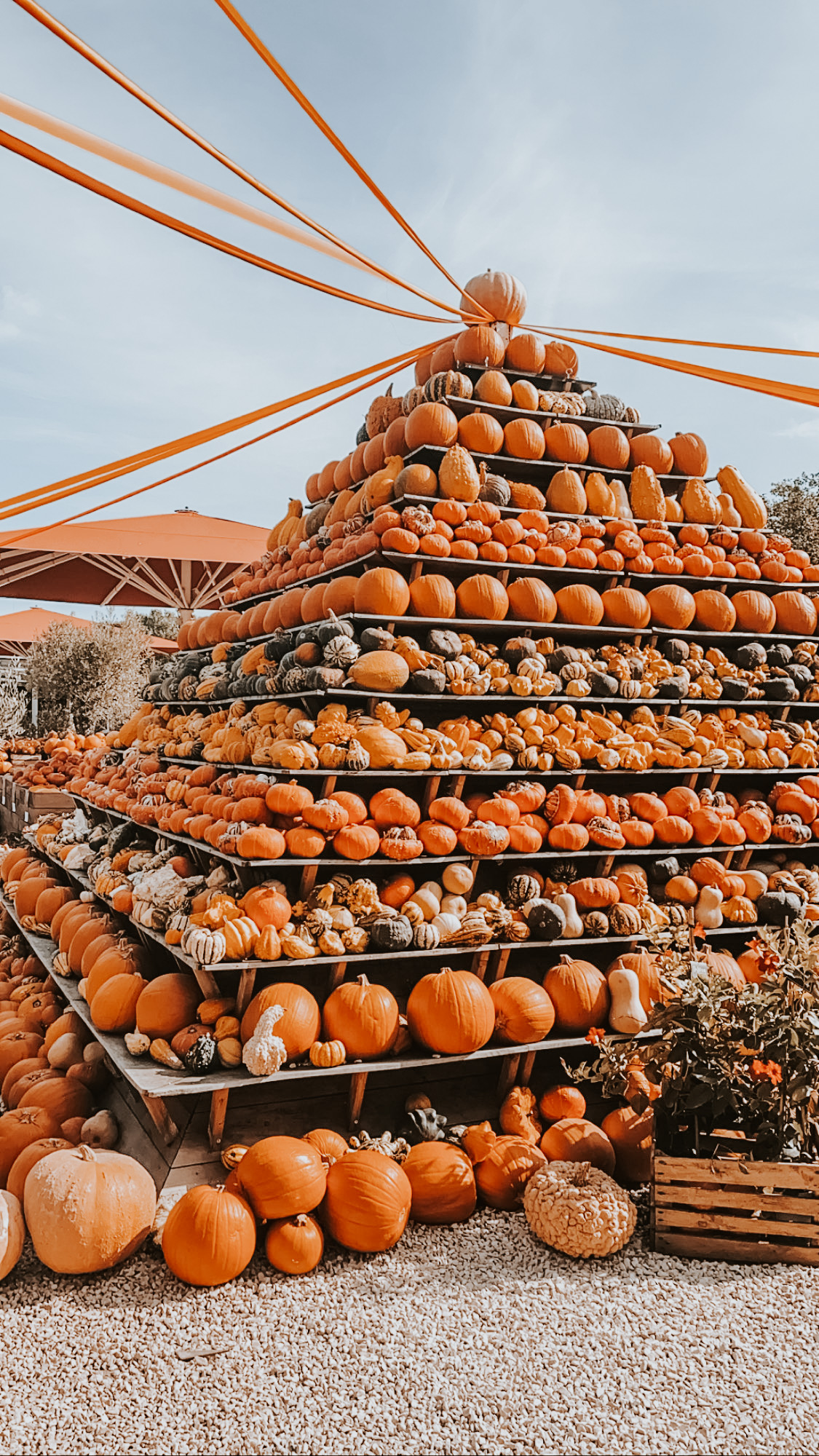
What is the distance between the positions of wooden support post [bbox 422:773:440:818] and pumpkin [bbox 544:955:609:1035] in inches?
38.5

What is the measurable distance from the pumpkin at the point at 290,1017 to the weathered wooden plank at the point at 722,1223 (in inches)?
56.4

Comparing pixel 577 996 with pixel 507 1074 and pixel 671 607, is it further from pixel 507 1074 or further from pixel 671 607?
pixel 671 607

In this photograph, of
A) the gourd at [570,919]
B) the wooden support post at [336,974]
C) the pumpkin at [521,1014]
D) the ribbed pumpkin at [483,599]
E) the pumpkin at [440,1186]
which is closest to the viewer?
the pumpkin at [440,1186]

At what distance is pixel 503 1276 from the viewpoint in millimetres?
2846

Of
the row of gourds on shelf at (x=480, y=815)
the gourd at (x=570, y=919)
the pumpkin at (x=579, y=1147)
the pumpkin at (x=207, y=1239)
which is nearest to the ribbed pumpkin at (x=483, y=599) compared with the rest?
the row of gourds on shelf at (x=480, y=815)

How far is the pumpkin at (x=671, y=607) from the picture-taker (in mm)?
5082

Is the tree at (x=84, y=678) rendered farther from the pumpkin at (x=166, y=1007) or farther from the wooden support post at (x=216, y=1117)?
the wooden support post at (x=216, y=1117)

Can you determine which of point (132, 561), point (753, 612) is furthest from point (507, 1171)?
point (132, 561)

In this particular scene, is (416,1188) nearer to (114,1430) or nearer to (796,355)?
(114,1430)

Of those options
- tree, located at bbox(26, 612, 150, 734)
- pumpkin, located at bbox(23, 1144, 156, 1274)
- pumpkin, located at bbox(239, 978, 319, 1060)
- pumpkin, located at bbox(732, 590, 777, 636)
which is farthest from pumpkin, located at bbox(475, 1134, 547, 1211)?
tree, located at bbox(26, 612, 150, 734)

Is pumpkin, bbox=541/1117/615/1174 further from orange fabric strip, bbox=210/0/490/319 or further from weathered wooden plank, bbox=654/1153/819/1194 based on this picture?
orange fabric strip, bbox=210/0/490/319

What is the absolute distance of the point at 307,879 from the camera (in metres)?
3.82

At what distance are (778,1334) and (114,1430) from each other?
1.88m

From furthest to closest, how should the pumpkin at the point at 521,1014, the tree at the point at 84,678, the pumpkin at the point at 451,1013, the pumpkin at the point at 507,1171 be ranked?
the tree at the point at 84,678, the pumpkin at the point at 521,1014, the pumpkin at the point at 451,1013, the pumpkin at the point at 507,1171
